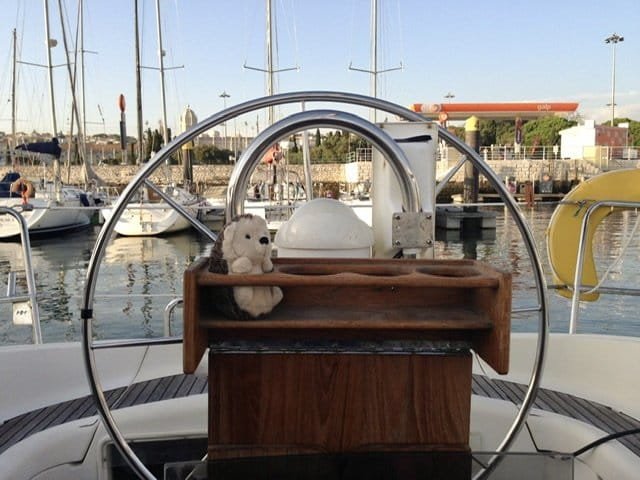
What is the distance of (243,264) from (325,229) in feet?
1.94

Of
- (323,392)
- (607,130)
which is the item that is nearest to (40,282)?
(323,392)

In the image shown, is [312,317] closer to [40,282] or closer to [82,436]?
[82,436]

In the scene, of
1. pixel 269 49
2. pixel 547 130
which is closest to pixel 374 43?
pixel 269 49

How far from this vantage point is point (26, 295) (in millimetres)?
2848

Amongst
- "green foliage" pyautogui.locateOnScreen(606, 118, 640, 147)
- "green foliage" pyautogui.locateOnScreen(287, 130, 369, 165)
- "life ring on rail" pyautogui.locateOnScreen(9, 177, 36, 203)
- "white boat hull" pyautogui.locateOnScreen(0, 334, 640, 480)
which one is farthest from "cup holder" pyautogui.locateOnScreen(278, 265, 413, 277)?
"green foliage" pyautogui.locateOnScreen(606, 118, 640, 147)

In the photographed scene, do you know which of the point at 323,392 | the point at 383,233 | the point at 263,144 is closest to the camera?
the point at 323,392

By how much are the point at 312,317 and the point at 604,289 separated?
1.89 m

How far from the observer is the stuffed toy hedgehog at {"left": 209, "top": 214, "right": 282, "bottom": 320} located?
130 cm

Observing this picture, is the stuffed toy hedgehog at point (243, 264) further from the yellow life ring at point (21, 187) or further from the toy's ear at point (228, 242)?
the yellow life ring at point (21, 187)

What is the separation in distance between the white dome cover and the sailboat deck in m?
0.89

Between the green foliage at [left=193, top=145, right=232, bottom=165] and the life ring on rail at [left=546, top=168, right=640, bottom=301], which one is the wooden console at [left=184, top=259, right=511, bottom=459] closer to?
the life ring on rail at [left=546, top=168, right=640, bottom=301]

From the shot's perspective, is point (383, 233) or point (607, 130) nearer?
point (383, 233)

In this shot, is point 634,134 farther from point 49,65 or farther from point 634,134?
point 49,65

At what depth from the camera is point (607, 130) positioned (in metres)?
48.6
